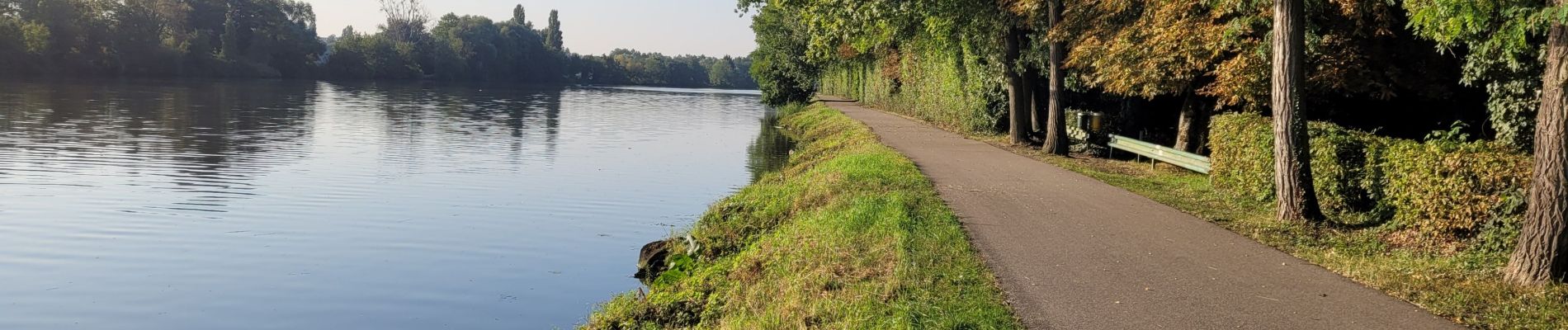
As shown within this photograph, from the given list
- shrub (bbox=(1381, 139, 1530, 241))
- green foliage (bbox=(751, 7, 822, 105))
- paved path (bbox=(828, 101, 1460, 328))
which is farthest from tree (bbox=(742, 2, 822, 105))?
shrub (bbox=(1381, 139, 1530, 241))

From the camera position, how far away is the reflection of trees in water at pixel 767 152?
27578 mm

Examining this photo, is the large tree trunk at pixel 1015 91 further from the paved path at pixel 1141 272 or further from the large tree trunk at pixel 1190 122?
the paved path at pixel 1141 272

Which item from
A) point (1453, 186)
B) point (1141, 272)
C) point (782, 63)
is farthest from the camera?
point (782, 63)

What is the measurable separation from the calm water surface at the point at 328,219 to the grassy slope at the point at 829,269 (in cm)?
110

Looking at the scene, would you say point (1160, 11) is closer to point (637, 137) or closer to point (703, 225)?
point (703, 225)

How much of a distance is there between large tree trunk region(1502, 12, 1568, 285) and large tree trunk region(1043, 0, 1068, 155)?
1337 cm

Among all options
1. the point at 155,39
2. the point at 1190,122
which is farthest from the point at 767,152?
the point at 155,39

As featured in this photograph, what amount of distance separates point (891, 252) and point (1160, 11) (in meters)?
11.1

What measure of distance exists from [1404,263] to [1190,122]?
13.4 metres

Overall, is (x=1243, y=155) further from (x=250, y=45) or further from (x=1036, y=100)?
(x=250, y=45)

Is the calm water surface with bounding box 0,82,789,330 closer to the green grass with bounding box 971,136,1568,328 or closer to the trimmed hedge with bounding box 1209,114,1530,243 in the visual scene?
the green grass with bounding box 971,136,1568,328

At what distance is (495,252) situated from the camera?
550 inches

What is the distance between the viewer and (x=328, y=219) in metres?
16.1

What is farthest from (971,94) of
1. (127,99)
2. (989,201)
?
(127,99)
